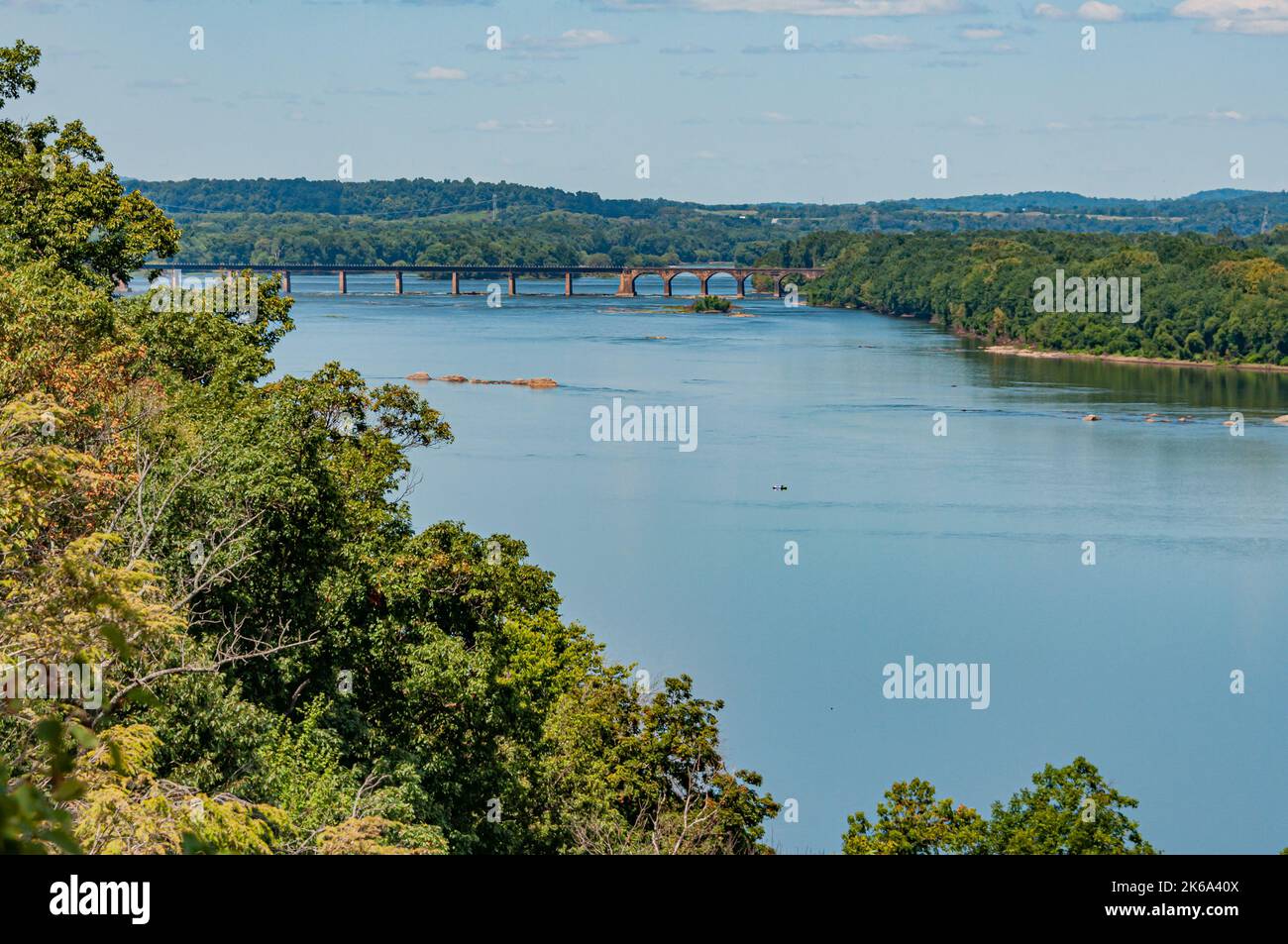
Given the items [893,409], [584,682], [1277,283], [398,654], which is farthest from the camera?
[1277,283]

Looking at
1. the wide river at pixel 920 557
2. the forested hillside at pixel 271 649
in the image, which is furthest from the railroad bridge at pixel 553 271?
the forested hillside at pixel 271 649

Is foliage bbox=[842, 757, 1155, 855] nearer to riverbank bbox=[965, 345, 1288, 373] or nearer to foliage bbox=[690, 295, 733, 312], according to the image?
riverbank bbox=[965, 345, 1288, 373]

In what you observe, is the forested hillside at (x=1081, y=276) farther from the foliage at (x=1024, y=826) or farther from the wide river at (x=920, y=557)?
the foliage at (x=1024, y=826)

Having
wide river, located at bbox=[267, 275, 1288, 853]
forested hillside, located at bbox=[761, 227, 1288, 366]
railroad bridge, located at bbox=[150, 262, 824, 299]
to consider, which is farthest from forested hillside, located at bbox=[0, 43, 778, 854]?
railroad bridge, located at bbox=[150, 262, 824, 299]

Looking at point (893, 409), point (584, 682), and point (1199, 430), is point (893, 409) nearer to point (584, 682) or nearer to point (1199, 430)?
point (1199, 430)

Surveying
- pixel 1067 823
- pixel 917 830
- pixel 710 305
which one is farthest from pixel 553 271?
pixel 1067 823

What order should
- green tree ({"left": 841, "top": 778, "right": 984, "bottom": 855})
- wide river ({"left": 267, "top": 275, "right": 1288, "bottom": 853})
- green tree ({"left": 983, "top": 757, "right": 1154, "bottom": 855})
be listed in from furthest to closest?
wide river ({"left": 267, "top": 275, "right": 1288, "bottom": 853})
green tree ({"left": 841, "top": 778, "right": 984, "bottom": 855})
green tree ({"left": 983, "top": 757, "right": 1154, "bottom": 855})
